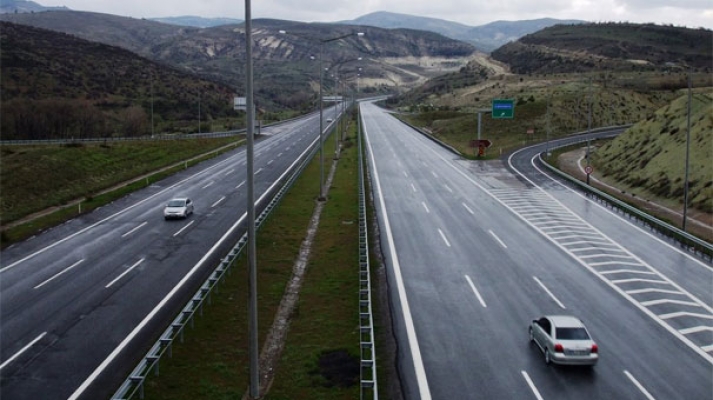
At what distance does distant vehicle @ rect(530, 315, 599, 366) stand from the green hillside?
25968 millimetres

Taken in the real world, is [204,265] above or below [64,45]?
below

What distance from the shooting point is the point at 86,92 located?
10850 cm

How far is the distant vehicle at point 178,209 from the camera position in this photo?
38.6m

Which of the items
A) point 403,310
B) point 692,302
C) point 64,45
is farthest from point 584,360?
point 64,45

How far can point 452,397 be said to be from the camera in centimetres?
1669

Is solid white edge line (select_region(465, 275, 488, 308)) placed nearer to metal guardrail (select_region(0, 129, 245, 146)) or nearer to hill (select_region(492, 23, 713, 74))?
metal guardrail (select_region(0, 129, 245, 146))

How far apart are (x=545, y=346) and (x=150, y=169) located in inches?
1915

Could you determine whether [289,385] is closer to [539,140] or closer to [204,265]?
[204,265]

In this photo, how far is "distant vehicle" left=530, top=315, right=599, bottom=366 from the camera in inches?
724

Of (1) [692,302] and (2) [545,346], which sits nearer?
(2) [545,346]

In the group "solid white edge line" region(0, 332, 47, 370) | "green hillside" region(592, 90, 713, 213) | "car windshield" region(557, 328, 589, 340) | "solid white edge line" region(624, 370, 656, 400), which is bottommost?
"solid white edge line" region(624, 370, 656, 400)

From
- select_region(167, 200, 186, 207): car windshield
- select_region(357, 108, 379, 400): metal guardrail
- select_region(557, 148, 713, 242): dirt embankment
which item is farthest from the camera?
select_region(167, 200, 186, 207): car windshield

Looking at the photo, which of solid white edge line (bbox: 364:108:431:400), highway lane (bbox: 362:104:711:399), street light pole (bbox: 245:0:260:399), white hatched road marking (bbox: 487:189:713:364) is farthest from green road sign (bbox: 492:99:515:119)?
street light pole (bbox: 245:0:260:399)

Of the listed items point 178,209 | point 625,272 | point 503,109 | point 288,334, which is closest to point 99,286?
point 288,334
